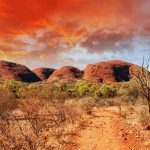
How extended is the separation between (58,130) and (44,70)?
577ft

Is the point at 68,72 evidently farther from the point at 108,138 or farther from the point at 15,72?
the point at 108,138

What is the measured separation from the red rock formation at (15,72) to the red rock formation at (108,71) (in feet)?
83.3

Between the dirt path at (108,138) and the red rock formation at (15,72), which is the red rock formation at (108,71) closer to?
the red rock formation at (15,72)

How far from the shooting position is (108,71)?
487 feet

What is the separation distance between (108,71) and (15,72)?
41.1m

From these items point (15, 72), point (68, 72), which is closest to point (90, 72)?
point (68, 72)

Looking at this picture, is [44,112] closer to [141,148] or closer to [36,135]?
[36,135]

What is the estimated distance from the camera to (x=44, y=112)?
25.2m

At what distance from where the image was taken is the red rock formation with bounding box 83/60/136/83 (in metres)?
146

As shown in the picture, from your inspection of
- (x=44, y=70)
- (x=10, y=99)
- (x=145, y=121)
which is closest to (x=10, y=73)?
(x=44, y=70)

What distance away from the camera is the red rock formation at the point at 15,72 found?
15048 cm

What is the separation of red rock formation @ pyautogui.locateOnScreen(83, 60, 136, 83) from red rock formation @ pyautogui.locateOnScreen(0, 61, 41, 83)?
25376 mm

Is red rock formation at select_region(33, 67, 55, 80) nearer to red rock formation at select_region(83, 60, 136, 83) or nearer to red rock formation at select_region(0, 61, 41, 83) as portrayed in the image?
red rock formation at select_region(0, 61, 41, 83)

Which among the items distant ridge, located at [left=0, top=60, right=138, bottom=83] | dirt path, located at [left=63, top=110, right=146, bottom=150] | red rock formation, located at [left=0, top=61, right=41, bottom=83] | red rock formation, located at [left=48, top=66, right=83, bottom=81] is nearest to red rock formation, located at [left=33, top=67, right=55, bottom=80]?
red rock formation, located at [left=48, top=66, right=83, bottom=81]
